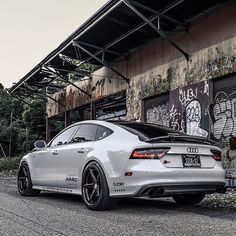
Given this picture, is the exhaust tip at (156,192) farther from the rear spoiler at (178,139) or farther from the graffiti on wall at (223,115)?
the graffiti on wall at (223,115)

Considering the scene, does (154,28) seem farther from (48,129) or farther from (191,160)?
(48,129)

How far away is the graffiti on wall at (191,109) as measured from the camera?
43.0ft

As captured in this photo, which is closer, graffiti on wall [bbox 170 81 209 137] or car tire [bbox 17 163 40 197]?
car tire [bbox 17 163 40 197]

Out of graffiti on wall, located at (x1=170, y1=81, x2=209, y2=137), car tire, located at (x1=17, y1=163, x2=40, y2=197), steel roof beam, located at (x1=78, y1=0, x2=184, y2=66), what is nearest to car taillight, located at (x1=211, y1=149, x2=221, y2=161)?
car tire, located at (x1=17, y1=163, x2=40, y2=197)

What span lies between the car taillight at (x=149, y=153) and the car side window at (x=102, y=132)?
850 millimetres

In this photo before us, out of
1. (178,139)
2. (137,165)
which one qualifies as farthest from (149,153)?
(178,139)

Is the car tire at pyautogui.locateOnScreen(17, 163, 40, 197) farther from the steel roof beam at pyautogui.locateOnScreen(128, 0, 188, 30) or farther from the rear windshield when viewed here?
the steel roof beam at pyautogui.locateOnScreen(128, 0, 188, 30)

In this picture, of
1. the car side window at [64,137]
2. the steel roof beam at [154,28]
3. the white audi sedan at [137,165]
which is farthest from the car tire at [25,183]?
the steel roof beam at [154,28]

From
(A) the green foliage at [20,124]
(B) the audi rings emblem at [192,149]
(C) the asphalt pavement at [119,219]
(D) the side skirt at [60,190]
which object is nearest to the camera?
(C) the asphalt pavement at [119,219]

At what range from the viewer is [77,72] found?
2175 cm

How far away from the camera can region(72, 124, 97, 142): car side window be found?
7156 mm

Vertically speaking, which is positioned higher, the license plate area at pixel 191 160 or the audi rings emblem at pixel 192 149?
the audi rings emblem at pixel 192 149

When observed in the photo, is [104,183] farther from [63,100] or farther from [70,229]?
[63,100]

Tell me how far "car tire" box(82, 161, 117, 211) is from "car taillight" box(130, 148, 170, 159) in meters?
0.61
